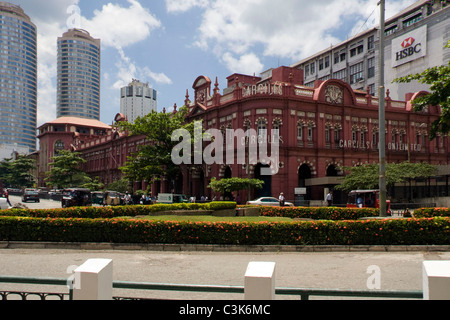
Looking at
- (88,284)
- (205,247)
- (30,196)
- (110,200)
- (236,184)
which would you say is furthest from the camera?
(30,196)

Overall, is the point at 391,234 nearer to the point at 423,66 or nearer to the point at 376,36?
the point at 423,66

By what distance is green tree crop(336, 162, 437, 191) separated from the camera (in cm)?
3609

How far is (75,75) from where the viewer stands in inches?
7082

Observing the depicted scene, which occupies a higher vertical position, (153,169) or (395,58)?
(395,58)

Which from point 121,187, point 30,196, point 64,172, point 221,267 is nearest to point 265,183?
point 121,187

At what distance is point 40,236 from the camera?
15547mm

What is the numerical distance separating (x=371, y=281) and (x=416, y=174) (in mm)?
29432

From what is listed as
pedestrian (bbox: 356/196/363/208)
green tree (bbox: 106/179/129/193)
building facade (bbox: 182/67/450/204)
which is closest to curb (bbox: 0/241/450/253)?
pedestrian (bbox: 356/196/363/208)

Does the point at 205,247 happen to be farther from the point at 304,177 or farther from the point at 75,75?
the point at 75,75

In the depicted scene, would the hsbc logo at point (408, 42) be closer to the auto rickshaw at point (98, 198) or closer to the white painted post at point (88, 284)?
the auto rickshaw at point (98, 198)

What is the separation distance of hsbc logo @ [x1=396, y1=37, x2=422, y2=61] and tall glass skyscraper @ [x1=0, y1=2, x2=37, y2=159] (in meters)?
144

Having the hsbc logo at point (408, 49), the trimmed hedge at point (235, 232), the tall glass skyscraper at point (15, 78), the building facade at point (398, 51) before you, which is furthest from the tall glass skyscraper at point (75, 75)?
the trimmed hedge at point (235, 232)

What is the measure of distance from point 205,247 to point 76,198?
97.8ft
